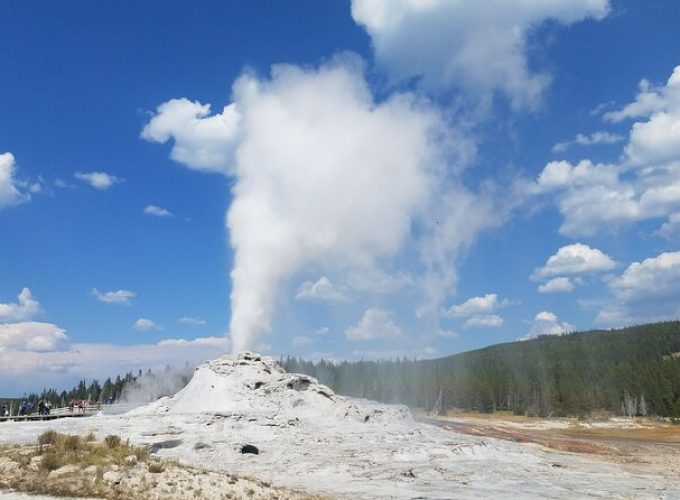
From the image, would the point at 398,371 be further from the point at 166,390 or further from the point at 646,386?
the point at 166,390

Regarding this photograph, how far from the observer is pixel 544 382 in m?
107

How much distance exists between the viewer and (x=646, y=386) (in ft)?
308

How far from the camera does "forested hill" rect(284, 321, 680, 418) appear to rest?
308 feet

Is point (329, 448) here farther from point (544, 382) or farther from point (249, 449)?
point (544, 382)

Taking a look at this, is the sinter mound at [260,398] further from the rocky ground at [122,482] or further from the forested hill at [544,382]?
the forested hill at [544,382]

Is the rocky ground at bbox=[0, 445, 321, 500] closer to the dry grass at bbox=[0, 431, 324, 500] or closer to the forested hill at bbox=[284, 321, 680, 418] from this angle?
the dry grass at bbox=[0, 431, 324, 500]

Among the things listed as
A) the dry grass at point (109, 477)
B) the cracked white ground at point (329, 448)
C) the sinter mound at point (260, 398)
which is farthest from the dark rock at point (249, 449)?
the dry grass at point (109, 477)

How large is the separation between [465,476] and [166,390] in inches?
2484

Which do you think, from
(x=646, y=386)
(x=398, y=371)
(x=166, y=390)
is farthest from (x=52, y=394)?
(x=646, y=386)

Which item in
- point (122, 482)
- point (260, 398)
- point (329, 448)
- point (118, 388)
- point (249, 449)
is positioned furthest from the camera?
point (118, 388)

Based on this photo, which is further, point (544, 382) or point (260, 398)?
point (544, 382)

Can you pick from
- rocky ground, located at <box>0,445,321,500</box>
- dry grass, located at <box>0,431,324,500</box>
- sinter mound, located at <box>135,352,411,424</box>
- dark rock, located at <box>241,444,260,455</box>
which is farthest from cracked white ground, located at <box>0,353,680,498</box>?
dry grass, located at <box>0,431,324,500</box>

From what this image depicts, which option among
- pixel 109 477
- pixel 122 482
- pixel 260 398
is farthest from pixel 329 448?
pixel 109 477

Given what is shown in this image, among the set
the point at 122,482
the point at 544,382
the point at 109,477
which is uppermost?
the point at 544,382
